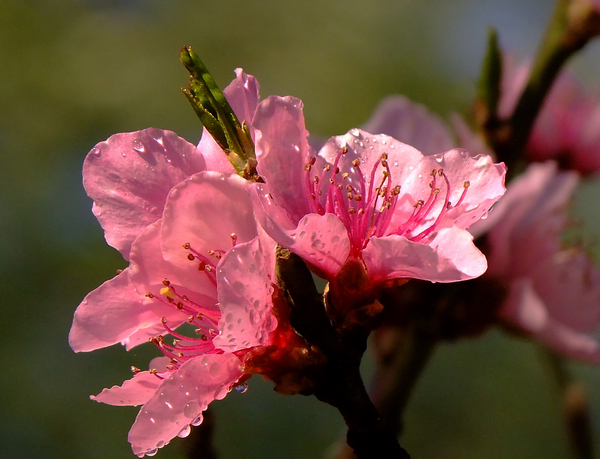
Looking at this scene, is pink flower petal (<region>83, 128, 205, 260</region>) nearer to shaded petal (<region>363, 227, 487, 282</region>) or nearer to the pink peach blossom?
the pink peach blossom

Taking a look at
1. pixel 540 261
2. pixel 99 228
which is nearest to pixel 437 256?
pixel 540 261

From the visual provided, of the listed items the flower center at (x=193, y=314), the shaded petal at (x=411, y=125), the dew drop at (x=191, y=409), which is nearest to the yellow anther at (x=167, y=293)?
the flower center at (x=193, y=314)

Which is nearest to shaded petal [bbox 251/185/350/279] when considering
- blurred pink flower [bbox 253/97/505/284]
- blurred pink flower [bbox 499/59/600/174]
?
blurred pink flower [bbox 253/97/505/284]

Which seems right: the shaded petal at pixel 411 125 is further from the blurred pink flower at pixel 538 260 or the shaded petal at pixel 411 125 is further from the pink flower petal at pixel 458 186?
the pink flower petal at pixel 458 186

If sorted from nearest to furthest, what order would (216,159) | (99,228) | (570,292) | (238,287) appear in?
(238,287) → (216,159) → (570,292) → (99,228)

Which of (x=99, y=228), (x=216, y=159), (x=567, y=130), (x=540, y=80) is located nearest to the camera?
(x=216, y=159)

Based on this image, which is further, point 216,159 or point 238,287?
point 216,159

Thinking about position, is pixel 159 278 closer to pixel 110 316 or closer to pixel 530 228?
pixel 110 316
